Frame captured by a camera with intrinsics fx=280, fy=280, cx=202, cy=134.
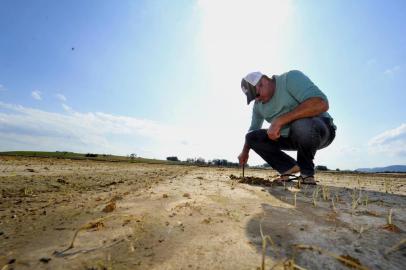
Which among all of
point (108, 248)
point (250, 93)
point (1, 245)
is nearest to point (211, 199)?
point (108, 248)

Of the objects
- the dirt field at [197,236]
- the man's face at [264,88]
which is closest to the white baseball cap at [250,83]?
the man's face at [264,88]

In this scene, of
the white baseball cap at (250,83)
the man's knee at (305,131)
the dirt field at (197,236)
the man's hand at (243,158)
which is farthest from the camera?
the man's hand at (243,158)

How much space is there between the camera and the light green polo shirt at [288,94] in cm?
310

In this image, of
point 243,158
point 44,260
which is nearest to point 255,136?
point 243,158

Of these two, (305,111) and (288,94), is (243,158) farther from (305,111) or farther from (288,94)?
(305,111)

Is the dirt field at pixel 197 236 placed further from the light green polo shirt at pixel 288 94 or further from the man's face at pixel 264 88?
the man's face at pixel 264 88

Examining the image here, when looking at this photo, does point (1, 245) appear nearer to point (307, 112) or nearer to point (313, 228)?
point (313, 228)

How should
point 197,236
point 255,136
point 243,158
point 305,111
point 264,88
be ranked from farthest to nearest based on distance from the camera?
point 243,158 → point 255,136 → point 264,88 → point 305,111 → point 197,236

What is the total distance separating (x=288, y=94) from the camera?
337cm

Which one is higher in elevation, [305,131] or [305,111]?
[305,111]

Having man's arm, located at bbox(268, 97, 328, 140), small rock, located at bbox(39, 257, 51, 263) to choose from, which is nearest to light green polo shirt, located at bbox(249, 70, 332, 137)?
man's arm, located at bbox(268, 97, 328, 140)

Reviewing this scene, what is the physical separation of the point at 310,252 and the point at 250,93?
2789 millimetres

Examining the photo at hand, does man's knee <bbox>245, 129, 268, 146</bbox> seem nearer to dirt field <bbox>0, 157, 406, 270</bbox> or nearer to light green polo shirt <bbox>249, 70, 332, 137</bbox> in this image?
light green polo shirt <bbox>249, 70, 332, 137</bbox>

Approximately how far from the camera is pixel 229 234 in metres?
1.13
